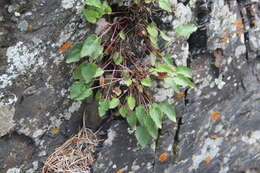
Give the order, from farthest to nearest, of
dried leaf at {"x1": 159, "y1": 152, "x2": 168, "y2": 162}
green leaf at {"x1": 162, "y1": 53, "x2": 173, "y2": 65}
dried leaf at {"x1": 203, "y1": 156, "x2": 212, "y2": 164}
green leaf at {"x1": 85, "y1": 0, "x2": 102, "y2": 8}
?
dried leaf at {"x1": 203, "y1": 156, "x2": 212, "y2": 164} < dried leaf at {"x1": 159, "y1": 152, "x2": 168, "y2": 162} < green leaf at {"x1": 162, "y1": 53, "x2": 173, "y2": 65} < green leaf at {"x1": 85, "y1": 0, "x2": 102, "y2": 8}

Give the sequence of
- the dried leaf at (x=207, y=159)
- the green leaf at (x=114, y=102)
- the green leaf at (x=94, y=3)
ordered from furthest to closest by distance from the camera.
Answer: the dried leaf at (x=207, y=159), the green leaf at (x=114, y=102), the green leaf at (x=94, y=3)

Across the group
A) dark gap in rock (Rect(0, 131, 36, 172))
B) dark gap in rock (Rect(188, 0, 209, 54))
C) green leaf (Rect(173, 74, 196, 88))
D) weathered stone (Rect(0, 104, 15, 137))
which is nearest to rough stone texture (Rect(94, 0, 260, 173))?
dark gap in rock (Rect(188, 0, 209, 54))

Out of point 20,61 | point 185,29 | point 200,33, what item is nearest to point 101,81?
point 20,61

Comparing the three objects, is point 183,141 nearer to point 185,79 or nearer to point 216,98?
point 216,98

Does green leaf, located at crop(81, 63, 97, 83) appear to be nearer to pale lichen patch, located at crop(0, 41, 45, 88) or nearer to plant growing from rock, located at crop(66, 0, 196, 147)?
plant growing from rock, located at crop(66, 0, 196, 147)

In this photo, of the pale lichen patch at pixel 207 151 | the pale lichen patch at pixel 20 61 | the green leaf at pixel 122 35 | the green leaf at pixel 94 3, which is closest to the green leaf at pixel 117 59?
the green leaf at pixel 122 35

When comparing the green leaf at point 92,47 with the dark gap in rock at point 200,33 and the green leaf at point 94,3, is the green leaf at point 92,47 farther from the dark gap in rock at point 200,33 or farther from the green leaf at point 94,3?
the dark gap in rock at point 200,33
